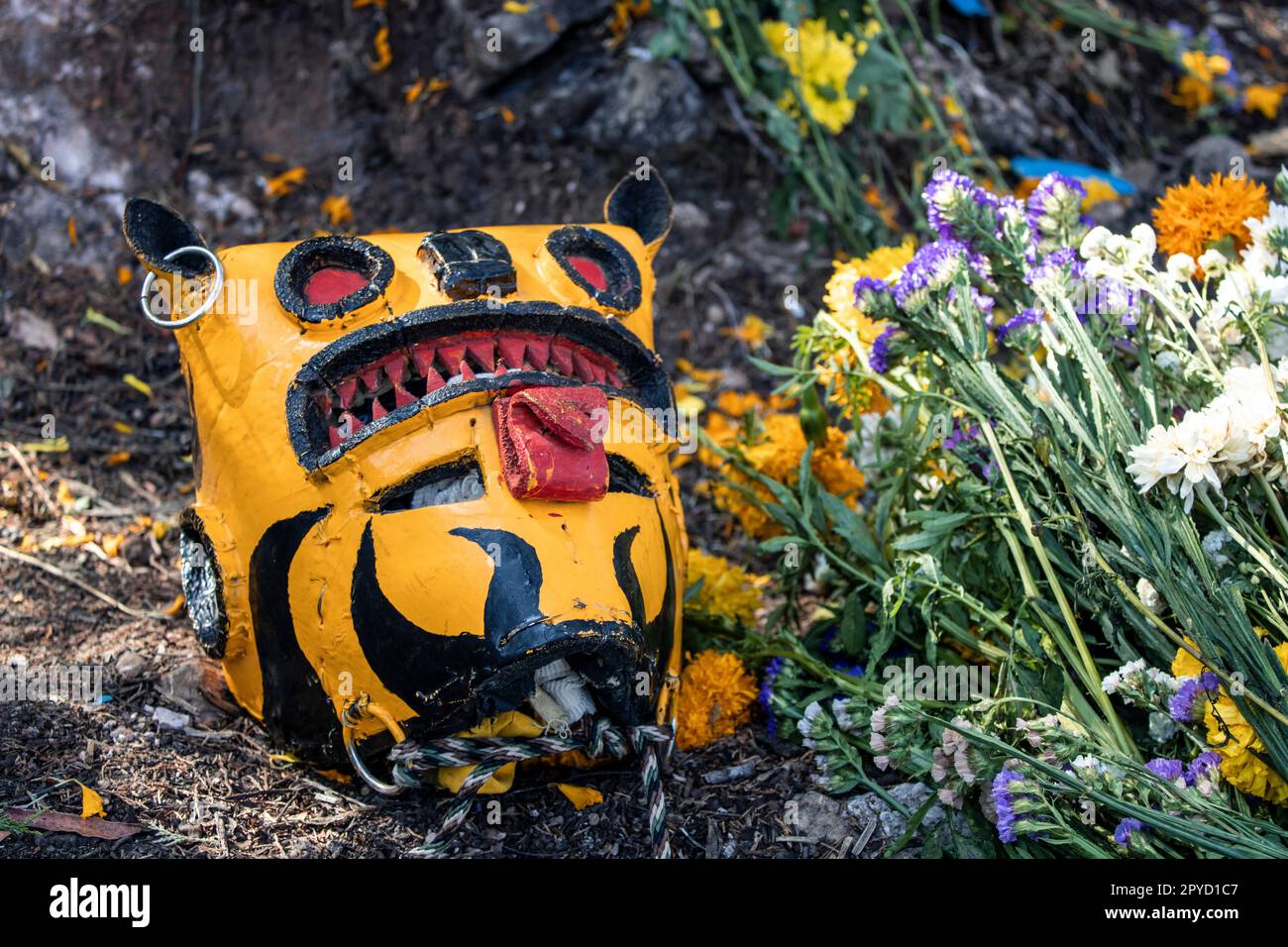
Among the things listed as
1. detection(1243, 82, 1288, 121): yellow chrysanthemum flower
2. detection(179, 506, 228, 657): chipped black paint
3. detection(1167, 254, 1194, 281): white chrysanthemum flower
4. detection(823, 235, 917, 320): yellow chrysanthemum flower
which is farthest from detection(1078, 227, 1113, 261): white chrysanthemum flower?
detection(1243, 82, 1288, 121): yellow chrysanthemum flower

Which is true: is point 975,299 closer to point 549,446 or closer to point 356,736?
point 549,446

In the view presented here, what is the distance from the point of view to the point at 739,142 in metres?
5.00

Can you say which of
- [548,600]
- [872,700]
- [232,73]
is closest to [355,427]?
[548,600]

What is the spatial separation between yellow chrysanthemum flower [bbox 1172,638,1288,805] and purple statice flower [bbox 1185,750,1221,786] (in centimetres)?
1

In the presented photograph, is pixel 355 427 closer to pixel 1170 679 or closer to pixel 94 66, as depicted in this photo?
pixel 1170 679

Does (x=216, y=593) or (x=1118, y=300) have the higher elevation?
(x=1118, y=300)

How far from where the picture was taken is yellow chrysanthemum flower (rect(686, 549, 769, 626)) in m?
3.27

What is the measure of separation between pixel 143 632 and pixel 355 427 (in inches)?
42.3

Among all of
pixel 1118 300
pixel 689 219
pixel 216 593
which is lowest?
pixel 216 593

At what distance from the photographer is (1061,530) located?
262cm

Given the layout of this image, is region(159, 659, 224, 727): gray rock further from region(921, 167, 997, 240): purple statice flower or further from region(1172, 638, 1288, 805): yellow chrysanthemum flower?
region(1172, 638, 1288, 805): yellow chrysanthemum flower

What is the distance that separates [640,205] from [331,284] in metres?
0.82

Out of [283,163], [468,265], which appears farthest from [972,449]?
[283,163]

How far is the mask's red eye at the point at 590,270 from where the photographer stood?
9.36ft
